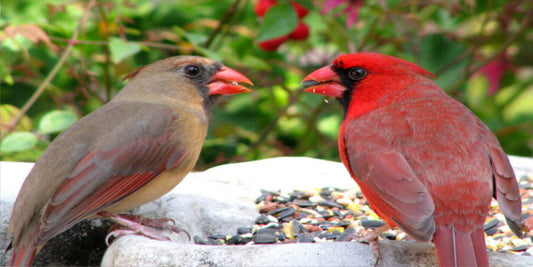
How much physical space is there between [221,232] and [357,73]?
0.78 m

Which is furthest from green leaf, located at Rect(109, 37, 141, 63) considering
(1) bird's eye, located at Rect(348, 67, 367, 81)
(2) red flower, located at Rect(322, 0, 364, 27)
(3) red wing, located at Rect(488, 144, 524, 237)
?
(3) red wing, located at Rect(488, 144, 524, 237)

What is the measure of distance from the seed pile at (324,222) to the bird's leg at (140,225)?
122 millimetres

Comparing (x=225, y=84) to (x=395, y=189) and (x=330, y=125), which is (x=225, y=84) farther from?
(x=330, y=125)

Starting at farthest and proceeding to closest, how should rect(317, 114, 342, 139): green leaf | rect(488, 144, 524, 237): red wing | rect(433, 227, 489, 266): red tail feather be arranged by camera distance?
rect(317, 114, 342, 139): green leaf < rect(488, 144, 524, 237): red wing < rect(433, 227, 489, 266): red tail feather

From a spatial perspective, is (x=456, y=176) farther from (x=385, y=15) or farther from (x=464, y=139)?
(x=385, y=15)

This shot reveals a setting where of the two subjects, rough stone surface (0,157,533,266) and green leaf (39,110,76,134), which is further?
green leaf (39,110,76,134)

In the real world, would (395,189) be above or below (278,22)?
below

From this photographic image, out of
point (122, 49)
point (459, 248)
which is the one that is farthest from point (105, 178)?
point (459, 248)

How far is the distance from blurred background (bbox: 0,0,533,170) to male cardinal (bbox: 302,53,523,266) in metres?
0.93

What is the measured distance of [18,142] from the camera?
3469mm

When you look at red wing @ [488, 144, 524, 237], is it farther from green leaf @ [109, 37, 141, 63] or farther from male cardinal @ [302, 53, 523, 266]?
green leaf @ [109, 37, 141, 63]

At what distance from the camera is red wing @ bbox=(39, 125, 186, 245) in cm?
266

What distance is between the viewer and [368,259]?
235 centimetres

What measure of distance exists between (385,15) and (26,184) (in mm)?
2021
